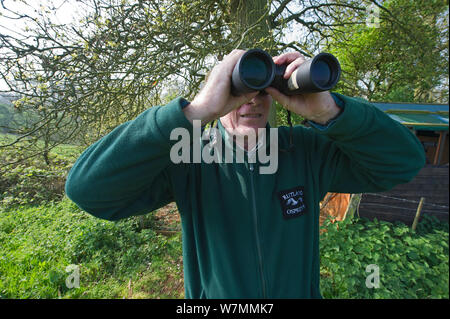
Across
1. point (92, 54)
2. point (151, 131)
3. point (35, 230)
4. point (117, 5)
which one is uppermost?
point (117, 5)

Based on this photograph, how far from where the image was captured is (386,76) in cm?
578

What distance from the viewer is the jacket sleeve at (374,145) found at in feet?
2.85

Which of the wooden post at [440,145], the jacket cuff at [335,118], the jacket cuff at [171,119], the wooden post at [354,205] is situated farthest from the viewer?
the wooden post at [354,205]

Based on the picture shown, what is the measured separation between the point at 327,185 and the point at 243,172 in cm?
42

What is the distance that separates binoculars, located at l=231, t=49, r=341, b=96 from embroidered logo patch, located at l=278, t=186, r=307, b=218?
0.43m

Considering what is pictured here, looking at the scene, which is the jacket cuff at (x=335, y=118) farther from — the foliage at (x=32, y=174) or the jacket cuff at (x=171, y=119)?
the foliage at (x=32, y=174)

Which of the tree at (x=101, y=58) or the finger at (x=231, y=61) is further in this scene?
the tree at (x=101, y=58)

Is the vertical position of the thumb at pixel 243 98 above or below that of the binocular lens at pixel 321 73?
below

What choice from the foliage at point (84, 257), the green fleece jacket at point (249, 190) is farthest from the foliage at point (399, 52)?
the foliage at point (84, 257)

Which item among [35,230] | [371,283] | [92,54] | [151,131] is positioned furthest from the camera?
[35,230]

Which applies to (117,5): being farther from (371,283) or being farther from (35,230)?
(371,283)

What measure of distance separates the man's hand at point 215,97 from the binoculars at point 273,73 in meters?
0.04

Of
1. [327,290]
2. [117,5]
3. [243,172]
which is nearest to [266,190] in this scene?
[243,172]
